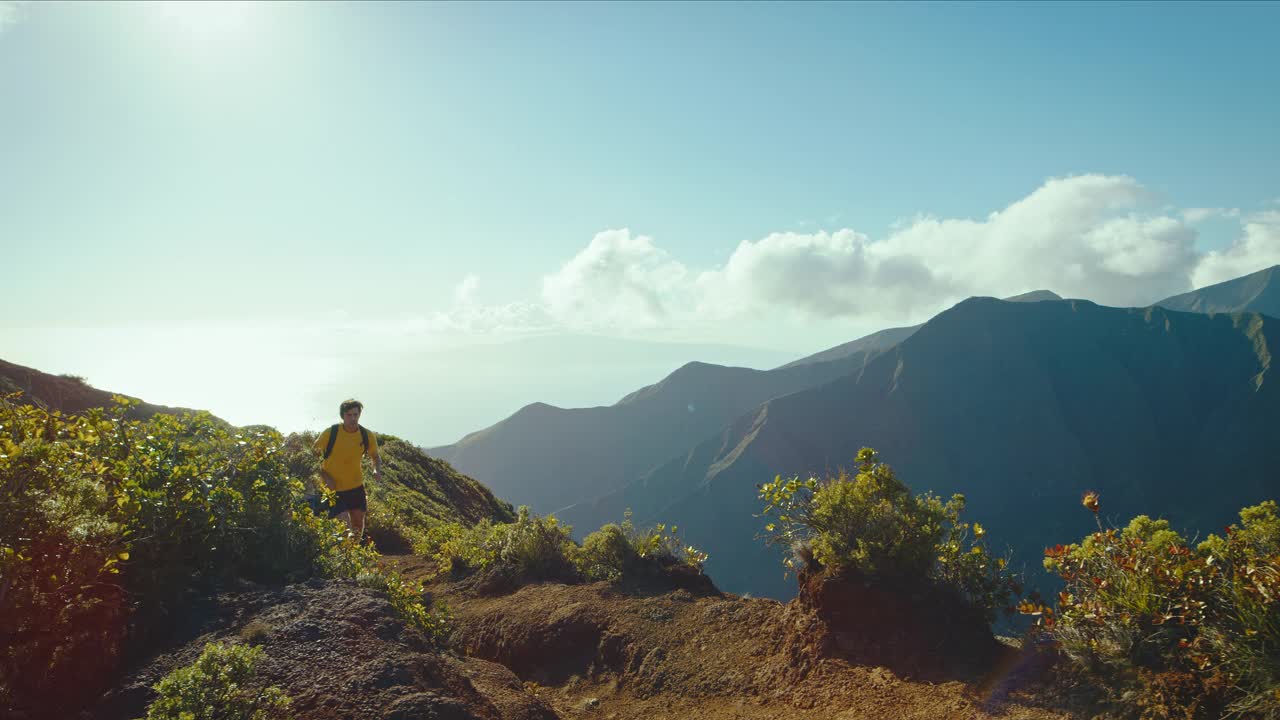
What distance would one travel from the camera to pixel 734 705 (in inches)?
210

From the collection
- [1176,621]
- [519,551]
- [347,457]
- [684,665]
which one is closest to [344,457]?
[347,457]

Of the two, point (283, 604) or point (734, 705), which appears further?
point (734, 705)

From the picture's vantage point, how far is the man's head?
8.50 m

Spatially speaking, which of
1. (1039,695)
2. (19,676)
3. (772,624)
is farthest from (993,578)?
(19,676)

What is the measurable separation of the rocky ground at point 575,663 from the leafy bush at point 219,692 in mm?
159

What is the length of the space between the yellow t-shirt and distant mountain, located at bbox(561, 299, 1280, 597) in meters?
118

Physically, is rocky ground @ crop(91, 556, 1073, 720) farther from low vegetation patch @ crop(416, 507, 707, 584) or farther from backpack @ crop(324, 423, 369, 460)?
backpack @ crop(324, 423, 369, 460)

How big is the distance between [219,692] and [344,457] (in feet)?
19.7

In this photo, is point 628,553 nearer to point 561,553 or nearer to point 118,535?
point 561,553

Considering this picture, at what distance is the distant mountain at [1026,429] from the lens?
12375 centimetres

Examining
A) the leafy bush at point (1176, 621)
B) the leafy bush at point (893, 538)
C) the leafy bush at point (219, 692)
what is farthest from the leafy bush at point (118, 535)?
the leafy bush at point (1176, 621)

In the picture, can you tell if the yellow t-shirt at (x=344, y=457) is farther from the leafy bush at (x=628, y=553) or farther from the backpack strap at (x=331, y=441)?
the leafy bush at (x=628, y=553)

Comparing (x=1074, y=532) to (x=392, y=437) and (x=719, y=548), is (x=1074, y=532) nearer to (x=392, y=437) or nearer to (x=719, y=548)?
(x=719, y=548)

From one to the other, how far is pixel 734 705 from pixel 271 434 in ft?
15.7
